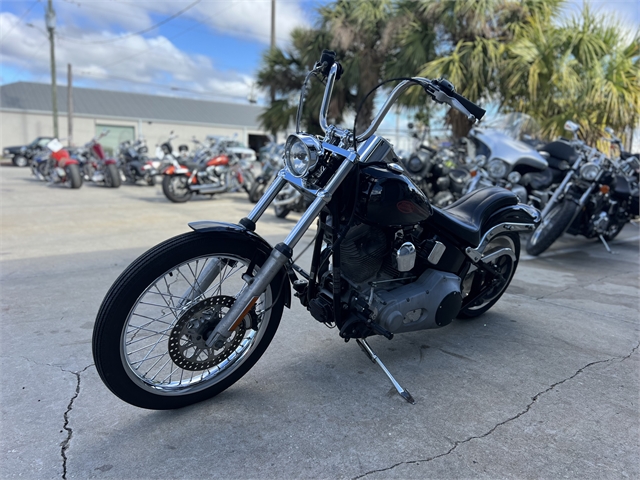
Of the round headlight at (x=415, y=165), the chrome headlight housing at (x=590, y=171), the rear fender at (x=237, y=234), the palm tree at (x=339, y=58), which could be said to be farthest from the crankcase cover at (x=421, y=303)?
the palm tree at (x=339, y=58)

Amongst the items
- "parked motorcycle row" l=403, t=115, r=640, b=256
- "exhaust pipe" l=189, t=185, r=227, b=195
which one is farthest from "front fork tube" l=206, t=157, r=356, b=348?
"exhaust pipe" l=189, t=185, r=227, b=195

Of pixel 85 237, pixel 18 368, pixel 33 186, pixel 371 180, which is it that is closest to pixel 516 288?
pixel 371 180

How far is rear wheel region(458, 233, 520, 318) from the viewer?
10.6ft

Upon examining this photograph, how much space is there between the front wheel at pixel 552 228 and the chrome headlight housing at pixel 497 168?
3.47ft

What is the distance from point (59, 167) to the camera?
12.4m

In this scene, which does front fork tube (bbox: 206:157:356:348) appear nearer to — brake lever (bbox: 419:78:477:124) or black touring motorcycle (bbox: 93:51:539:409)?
black touring motorcycle (bbox: 93:51:539:409)

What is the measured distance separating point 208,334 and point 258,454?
23.0 inches

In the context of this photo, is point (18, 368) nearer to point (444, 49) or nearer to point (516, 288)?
point (516, 288)

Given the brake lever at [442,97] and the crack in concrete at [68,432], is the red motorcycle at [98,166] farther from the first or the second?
the brake lever at [442,97]

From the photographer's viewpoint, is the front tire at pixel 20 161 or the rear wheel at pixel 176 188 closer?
the rear wheel at pixel 176 188

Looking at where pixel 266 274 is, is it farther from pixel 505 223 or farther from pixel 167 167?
pixel 167 167

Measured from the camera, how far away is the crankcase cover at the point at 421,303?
253 cm

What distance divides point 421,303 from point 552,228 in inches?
145

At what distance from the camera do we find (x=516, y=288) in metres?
4.46
